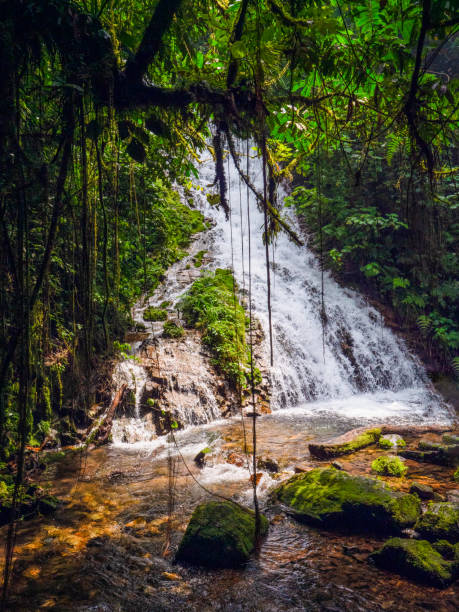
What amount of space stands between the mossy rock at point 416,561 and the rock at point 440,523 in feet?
0.67

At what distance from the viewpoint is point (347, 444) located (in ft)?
17.4

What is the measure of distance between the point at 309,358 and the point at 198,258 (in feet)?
17.1

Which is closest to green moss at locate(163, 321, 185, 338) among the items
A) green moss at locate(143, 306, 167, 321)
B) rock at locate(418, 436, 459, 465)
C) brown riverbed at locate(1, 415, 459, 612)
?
green moss at locate(143, 306, 167, 321)

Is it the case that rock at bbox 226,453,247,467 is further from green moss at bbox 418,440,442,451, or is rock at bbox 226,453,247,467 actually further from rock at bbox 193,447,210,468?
green moss at bbox 418,440,442,451

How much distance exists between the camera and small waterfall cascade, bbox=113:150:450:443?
7012mm

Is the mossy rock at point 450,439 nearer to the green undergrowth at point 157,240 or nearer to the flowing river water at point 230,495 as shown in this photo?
the flowing river water at point 230,495

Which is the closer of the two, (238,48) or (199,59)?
(238,48)

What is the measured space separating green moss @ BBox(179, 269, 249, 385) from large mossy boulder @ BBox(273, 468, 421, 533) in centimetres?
381

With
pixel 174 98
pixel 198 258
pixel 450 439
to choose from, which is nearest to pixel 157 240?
pixel 198 258

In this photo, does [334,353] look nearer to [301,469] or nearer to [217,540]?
[301,469]

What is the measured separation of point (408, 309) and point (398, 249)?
200cm

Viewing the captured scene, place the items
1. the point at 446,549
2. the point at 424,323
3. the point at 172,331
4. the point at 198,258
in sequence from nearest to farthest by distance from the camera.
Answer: the point at 446,549 → the point at 172,331 → the point at 424,323 → the point at 198,258

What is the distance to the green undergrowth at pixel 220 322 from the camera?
25.4 ft

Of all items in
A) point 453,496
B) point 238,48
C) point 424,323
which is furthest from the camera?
point 424,323
